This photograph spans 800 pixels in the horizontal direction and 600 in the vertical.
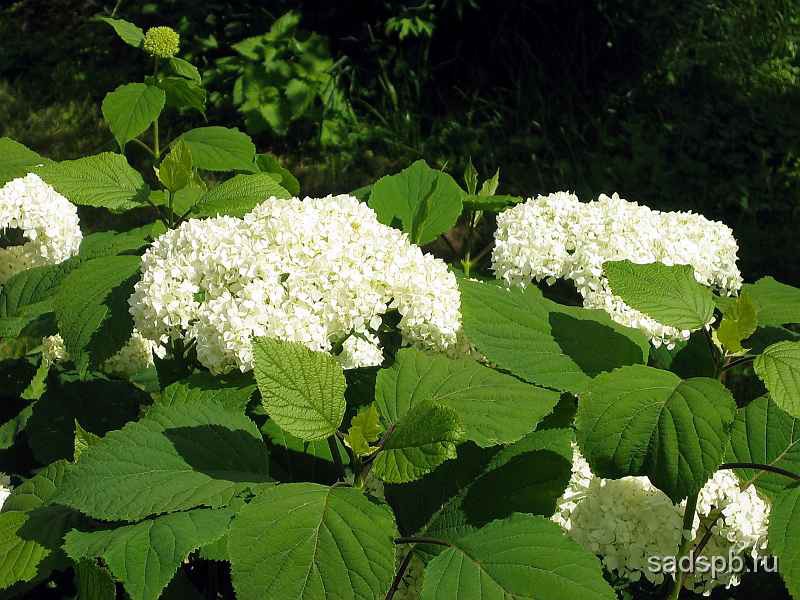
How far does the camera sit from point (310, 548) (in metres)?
1.27

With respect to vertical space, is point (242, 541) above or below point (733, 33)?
above

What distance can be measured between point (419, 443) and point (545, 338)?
0.37 m

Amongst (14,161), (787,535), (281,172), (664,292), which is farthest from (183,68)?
(787,535)

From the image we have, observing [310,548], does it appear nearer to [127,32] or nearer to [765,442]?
[765,442]

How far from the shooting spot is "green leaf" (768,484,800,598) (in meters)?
1.41

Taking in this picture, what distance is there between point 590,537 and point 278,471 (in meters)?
0.56

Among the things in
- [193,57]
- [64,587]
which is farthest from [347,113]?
[64,587]

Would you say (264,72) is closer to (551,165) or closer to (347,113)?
(347,113)

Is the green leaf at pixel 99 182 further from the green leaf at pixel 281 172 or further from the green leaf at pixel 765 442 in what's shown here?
the green leaf at pixel 765 442

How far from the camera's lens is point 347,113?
6.77 meters

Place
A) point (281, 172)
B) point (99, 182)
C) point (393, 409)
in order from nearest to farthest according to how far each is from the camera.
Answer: point (393, 409)
point (99, 182)
point (281, 172)

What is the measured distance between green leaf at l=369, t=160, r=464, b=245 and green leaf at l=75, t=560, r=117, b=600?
95 centimetres

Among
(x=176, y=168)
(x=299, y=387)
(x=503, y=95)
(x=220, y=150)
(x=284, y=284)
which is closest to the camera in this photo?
(x=299, y=387)

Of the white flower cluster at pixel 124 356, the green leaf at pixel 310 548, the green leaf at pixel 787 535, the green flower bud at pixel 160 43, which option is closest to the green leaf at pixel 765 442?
the green leaf at pixel 787 535
